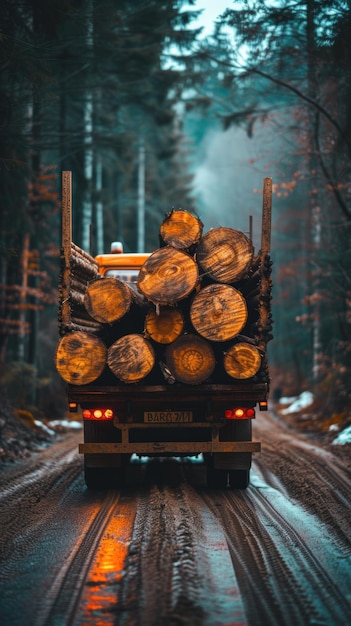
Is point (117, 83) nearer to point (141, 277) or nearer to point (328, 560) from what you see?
point (141, 277)

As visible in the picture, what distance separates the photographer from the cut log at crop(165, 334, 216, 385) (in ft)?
29.0

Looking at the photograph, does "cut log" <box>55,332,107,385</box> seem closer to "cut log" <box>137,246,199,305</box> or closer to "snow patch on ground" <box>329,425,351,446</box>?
"cut log" <box>137,246,199,305</box>

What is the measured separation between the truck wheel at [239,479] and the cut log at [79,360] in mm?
2354

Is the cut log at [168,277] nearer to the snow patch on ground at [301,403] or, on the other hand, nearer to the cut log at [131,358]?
the cut log at [131,358]

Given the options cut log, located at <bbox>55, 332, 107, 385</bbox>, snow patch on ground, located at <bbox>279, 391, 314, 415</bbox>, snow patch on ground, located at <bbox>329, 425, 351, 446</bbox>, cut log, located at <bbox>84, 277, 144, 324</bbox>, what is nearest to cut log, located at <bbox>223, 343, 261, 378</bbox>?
cut log, located at <bbox>84, 277, 144, 324</bbox>

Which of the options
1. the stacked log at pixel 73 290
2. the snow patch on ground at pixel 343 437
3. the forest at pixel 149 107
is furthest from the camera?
the snow patch on ground at pixel 343 437

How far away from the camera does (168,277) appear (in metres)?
8.63

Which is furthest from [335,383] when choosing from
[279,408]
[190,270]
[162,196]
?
[162,196]

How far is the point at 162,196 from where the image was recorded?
46906 millimetres

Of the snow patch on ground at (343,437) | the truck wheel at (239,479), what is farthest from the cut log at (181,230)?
the snow patch on ground at (343,437)

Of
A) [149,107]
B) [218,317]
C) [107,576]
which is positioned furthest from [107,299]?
[149,107]

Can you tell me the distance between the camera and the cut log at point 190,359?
8.85 m

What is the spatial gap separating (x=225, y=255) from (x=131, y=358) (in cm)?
165

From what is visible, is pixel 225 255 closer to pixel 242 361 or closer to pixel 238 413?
pixel 242 361
